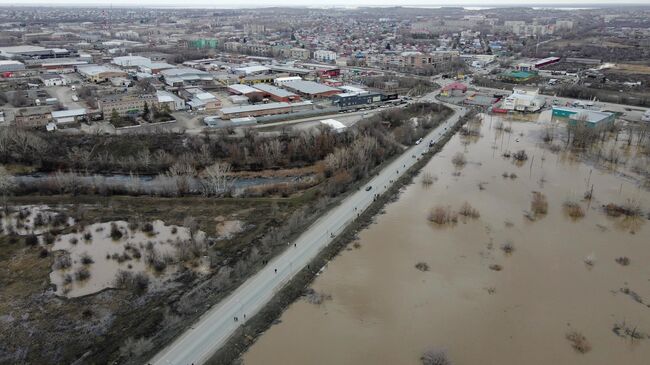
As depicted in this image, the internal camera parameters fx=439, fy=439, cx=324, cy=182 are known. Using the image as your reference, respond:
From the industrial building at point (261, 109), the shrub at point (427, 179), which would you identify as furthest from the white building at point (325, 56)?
the shrub at point (427, 179)

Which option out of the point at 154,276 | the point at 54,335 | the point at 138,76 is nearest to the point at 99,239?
the point at 154,276

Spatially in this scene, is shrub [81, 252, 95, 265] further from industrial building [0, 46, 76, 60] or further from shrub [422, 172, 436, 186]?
industrial building [0, 46, 76, 60]

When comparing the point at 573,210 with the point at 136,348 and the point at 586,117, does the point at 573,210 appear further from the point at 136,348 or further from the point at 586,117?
the point at 136,348

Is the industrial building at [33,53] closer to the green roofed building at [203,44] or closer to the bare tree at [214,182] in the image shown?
the green roofed building at [203,44]

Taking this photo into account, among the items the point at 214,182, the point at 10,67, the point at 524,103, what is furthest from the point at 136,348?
the point at 10,67

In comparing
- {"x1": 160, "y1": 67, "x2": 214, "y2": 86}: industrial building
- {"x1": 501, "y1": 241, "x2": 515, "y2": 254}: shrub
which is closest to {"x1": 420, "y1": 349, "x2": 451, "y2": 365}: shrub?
{"x1": 501, "y1": 241, "x2": 515, "y2": 254}: shrub
